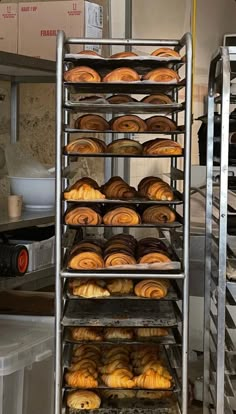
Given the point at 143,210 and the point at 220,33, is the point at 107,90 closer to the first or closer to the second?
the point at 143,210

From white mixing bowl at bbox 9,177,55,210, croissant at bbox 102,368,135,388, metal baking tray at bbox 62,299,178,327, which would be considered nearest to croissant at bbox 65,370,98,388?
croissant at bbox 102,368,135,388

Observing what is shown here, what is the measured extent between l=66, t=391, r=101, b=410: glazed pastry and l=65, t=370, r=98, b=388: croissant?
43 millimetres

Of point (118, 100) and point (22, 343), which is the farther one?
point (22, 343)

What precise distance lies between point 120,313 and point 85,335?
4.4 inches

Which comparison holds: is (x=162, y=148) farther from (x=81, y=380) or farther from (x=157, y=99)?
(x=81, y=380)

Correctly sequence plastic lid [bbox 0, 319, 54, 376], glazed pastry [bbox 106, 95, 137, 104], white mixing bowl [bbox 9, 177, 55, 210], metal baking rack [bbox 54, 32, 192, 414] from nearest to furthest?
metal baking rack [bbox 54, 32, 192, 414] → glazed pastry [bbox 106, 95, 137, 104] → plastic lid [bbox 0, 319, 54, 376] → white mixing bowl [bbox 9, 177, 55, 210]

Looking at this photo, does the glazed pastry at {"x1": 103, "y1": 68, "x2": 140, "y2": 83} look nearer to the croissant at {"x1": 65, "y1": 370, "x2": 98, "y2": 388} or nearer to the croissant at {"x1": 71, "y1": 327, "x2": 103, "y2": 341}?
the croissant at {"x1": 71, "y1": 327, "x2": 103, "y2": 341}

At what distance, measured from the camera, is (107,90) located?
1793 mm

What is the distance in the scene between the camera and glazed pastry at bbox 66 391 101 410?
5.77 feet

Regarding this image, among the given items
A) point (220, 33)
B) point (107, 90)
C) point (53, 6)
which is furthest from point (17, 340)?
point (220, 33)

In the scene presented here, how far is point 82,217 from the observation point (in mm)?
1703

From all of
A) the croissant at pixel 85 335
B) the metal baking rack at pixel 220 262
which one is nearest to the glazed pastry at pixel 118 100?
the metal baking rack at pixel 220 262

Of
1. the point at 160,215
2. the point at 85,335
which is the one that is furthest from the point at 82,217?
the point at 85,335

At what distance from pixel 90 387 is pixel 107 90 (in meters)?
0.79
